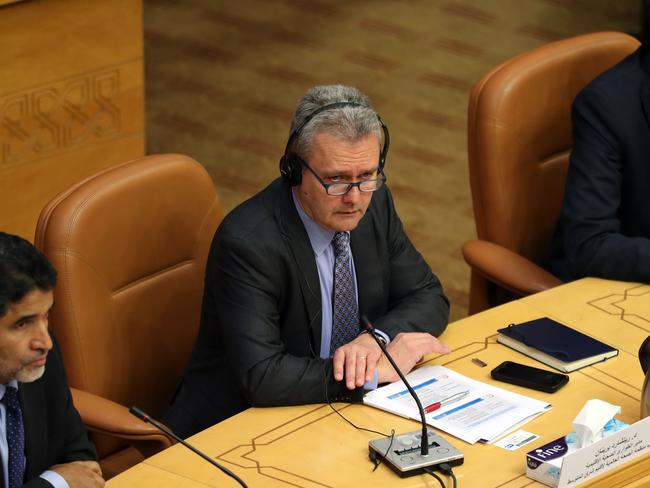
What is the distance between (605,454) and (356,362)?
609 mm

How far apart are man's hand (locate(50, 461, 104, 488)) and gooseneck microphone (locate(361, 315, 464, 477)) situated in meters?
0.56

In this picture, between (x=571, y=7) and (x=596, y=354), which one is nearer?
(x=596, y=354)

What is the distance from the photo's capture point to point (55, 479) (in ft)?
7.68

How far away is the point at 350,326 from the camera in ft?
10.0

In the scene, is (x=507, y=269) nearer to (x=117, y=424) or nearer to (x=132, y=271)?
(x=132, y=271)

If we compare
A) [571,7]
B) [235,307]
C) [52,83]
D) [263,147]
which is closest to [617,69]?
[235,307]

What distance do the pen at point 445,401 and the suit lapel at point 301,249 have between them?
451mm

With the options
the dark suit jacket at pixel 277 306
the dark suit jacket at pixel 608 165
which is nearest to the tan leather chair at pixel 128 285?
the dark suit jacket at pixel 277 306

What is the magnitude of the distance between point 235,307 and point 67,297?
0.41m

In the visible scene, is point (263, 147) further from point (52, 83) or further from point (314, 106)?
point (314, 106)

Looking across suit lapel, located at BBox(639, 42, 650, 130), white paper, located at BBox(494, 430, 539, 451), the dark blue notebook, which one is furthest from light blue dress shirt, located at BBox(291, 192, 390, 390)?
suit lapel, located at BBox(639, 42, 650, 130)

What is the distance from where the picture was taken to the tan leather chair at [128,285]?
9.40ft

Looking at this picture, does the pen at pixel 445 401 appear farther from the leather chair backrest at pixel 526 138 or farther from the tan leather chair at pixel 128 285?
the leather chair backrest at pixel 526 138

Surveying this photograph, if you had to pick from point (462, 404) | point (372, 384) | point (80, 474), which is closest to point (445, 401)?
point (462, 404)
